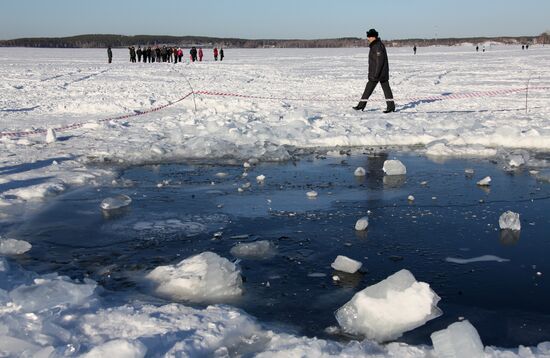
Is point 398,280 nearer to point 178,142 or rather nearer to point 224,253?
point 224,253

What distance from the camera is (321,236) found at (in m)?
5.00

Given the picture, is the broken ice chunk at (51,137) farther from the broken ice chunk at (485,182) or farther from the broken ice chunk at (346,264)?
the broken ice chunk at (346,264)

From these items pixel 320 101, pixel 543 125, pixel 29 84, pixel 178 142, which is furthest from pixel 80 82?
pixel 543 125

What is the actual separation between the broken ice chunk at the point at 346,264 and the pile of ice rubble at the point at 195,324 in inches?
21.2

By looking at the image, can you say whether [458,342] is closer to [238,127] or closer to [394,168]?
[394,168]

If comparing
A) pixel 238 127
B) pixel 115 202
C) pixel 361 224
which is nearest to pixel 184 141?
pixel 238 127

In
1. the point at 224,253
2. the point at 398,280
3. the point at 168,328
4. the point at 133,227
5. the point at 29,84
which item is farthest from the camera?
the point at 29,84

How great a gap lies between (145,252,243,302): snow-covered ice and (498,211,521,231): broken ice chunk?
2423 mm

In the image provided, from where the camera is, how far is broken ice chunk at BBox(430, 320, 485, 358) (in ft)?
9.53

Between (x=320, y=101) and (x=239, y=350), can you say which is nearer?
(x=239, y=350)

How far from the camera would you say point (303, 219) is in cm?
550

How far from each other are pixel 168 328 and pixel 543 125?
8.95 meters

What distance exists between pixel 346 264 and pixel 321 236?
0.82 m

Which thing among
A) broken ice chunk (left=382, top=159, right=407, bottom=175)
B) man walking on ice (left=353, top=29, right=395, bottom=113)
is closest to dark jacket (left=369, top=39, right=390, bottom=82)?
man walking on ice (left=353, top=29, right=395, bottom=113)
